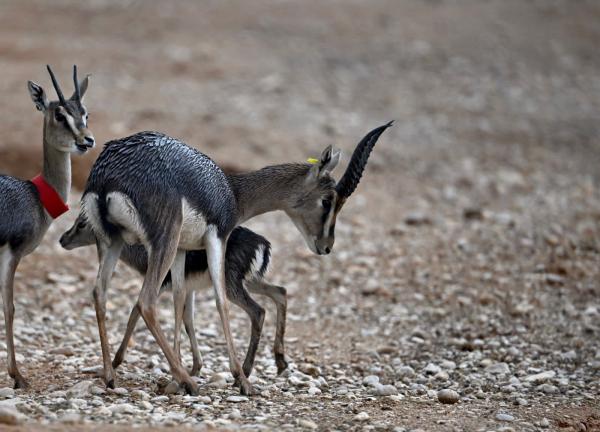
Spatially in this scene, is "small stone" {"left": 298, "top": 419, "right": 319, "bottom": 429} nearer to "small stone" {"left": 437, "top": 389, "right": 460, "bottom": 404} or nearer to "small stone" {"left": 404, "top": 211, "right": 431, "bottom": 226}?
"small stone" {"left": 437, "top": 389, "right": 460, "bottom": 404}

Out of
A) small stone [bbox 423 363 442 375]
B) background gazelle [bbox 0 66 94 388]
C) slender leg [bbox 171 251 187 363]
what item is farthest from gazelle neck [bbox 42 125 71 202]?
small stone [bbox 423 363 442 375]

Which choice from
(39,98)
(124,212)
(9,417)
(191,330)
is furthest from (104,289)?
(39,98)

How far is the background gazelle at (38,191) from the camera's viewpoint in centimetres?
771

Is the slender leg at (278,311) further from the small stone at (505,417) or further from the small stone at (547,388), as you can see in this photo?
the small stone at (547,388)

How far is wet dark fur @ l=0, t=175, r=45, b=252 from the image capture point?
7703 mm

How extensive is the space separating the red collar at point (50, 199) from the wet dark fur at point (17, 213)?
0.05 meters

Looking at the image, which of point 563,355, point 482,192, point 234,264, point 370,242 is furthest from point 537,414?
point 482,192

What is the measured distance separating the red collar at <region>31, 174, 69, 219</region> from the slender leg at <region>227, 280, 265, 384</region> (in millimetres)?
1566

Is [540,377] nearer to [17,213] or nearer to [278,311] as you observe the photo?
[278,311]

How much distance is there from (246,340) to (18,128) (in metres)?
6.54

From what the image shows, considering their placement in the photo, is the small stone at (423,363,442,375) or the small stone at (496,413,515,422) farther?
the small stone at (423,363,442,375)

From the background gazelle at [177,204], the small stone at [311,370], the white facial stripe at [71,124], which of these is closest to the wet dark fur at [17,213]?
the background gazelle at [177,204]

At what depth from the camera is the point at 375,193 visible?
1524 cm

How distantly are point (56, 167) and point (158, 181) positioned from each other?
1106 mm
